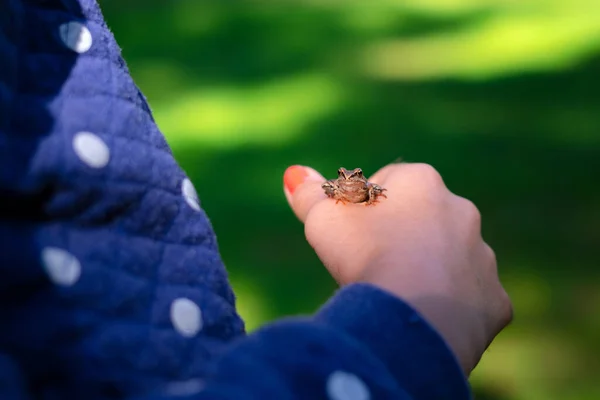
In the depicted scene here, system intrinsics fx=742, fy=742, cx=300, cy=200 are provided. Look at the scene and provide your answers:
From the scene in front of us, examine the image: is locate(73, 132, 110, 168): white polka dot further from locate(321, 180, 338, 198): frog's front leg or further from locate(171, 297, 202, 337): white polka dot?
locate(321, 180, 338, 198): frog's front leg

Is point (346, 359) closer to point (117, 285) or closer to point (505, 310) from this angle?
point (117, 285)

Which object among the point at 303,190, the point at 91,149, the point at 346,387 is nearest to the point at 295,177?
the point at 303,190

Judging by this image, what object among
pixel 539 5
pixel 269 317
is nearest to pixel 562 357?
pixel 269 317

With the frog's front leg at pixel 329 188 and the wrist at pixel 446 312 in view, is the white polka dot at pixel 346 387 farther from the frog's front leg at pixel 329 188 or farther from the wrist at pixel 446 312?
the frog's front leg at pixel 329 188

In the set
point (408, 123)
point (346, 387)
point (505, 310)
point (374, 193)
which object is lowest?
point (346, 387)

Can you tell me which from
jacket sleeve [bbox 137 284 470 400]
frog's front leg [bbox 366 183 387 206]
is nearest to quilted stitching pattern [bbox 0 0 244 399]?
jacket sleeve [bbox 137 284 470 400]

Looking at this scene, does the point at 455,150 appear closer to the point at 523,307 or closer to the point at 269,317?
the point at 523,307
